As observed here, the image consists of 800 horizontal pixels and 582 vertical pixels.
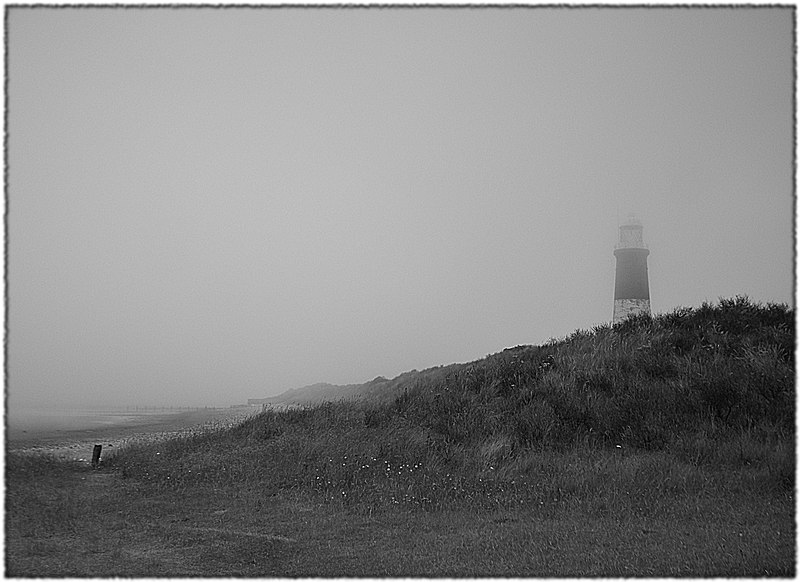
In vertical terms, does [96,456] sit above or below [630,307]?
below

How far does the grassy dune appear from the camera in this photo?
934 centimetres

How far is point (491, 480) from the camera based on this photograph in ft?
45.6

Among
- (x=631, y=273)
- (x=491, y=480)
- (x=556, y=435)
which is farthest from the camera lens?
(x=631, y=273)

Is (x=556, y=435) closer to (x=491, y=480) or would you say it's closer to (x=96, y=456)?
(x=491, y=480)

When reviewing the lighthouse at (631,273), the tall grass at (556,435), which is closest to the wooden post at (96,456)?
the tall grass at (556,435)

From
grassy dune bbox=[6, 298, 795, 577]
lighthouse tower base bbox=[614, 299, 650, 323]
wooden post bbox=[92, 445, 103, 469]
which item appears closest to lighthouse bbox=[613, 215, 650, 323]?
lighthouse tower base bbox=[614, 299, 650, 323]

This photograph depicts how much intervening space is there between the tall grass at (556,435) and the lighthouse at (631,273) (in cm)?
1613

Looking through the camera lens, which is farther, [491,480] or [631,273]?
[631,273]

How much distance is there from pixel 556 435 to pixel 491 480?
342cm

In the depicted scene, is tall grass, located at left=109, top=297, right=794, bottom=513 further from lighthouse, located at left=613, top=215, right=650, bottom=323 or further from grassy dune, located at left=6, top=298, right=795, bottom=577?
lighthouse, located at left=613, top=215, right=650, bottom=323

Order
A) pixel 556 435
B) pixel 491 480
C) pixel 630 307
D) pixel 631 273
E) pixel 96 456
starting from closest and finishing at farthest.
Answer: pixel 491 480
pixel 96 456
pixel 556 435
pixel 630 307
pixel 631 273

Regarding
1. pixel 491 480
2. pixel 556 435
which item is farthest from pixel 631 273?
pixel 491 480

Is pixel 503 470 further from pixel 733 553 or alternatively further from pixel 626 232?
pixel 626 232

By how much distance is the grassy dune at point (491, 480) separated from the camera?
9.34 meters
